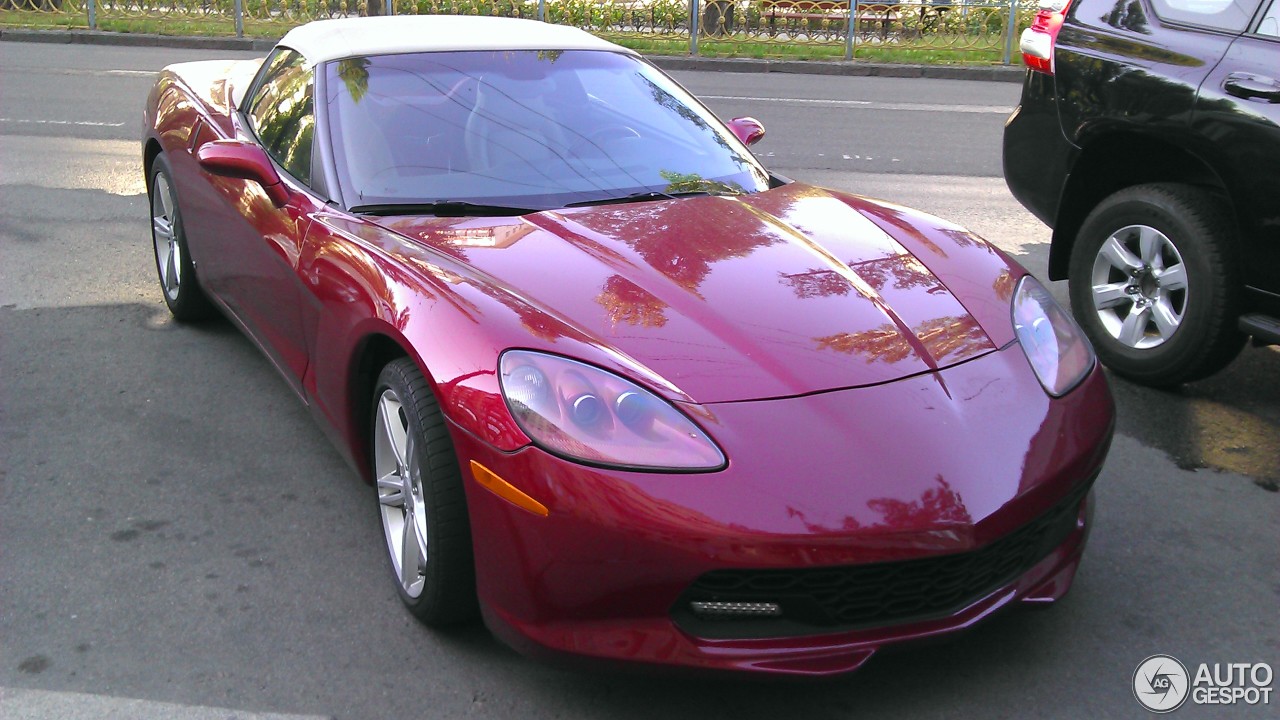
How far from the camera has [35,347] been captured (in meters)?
5.15

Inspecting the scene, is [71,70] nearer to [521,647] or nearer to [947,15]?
[947,15]

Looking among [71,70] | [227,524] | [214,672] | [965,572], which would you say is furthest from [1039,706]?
[71,70]

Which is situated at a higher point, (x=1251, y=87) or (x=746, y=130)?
(x=1251, y=87)

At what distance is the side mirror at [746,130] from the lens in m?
4.62

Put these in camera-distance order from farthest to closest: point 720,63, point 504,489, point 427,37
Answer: point 720,63 → point 427,37 → point 504,489

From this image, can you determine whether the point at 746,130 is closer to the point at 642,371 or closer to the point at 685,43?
the point at 642,371

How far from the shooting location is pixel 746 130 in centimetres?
468

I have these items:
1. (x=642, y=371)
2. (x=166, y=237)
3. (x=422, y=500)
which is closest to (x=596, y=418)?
(x=642, y=371)

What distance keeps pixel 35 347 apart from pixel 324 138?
207 cm

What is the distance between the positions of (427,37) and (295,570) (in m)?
1.98

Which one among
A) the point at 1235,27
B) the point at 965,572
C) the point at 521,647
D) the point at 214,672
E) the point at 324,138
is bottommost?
the point at 214,672

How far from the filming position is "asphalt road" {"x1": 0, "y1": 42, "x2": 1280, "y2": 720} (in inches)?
112

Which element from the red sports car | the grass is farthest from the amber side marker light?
the grass

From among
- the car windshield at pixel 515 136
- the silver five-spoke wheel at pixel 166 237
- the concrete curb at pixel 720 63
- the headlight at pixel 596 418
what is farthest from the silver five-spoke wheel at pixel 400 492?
the concrete curb at pixel 720 63
